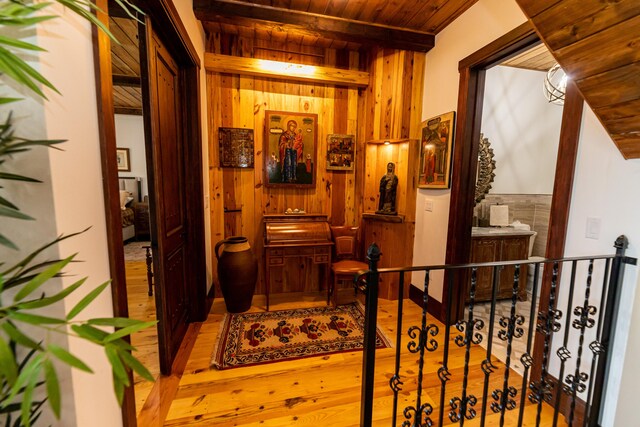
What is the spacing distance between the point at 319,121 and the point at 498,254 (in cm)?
255

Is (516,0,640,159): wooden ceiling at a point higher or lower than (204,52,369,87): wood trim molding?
lower

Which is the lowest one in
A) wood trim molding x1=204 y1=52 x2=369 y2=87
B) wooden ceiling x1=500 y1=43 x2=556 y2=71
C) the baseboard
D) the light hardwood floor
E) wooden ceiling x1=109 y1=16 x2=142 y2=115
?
the light hardwood floor

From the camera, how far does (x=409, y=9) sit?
2.46 metres

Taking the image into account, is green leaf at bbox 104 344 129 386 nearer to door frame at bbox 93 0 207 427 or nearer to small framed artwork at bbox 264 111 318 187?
door frame at bbox 93 0 207 427

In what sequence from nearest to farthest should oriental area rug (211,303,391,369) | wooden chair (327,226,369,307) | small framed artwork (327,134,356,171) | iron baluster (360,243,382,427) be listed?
iron baluster (360,243,382,427) < oriental area rug (211,303,391,369) < wooden chair (327,226,369,307) < small framed artwork (327,134,356,171)

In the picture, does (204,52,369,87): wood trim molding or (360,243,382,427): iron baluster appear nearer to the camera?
(360,243,382,427): iron baluster

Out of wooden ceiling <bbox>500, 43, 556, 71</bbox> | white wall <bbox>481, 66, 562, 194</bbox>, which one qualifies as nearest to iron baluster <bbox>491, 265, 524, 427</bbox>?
white wall <bbox>481, 66, 562, 194</bbox>

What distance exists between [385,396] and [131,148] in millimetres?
7196

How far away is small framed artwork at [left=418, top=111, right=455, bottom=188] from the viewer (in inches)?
102

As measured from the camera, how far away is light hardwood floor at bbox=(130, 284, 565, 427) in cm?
160

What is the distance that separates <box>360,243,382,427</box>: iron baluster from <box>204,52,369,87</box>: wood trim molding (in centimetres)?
253

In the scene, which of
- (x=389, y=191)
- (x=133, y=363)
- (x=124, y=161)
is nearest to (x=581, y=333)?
(x=389, y=191)

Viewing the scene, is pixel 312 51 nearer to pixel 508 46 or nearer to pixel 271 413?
pixel 508 46

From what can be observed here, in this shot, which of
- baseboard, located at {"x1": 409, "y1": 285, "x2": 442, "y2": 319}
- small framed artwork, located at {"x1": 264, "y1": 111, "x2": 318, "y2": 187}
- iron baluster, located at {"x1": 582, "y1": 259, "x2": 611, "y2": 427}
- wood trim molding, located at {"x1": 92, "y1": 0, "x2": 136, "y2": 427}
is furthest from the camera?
small framed artwork, located at {"x1": 264, "y1": 111, "x2": 318, "y2": 187}
